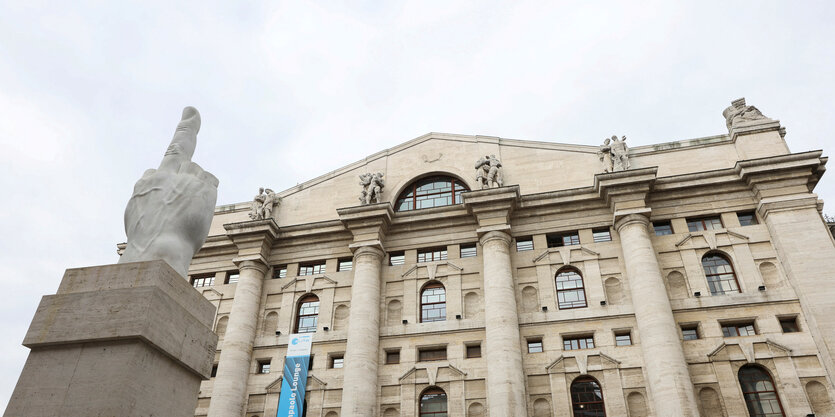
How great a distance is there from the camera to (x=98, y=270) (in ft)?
30.5

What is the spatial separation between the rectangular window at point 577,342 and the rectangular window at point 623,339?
106 cm

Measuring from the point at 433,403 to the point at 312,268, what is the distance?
1038 cm

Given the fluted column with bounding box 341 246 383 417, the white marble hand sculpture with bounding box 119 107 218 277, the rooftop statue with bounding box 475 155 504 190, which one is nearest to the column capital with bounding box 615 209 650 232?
the rooftop statue with bounding box 475 155 504 190

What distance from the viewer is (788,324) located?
24.0 m

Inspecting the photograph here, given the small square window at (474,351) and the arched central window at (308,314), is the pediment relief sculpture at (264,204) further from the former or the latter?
the small square window at (474,351)

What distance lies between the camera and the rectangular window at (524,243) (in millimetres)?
29141

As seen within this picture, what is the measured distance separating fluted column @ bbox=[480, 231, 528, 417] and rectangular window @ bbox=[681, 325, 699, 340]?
23.1 ft

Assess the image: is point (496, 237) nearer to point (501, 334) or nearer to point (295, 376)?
point (501, 334)

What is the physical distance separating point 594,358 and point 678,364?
3.40 metres

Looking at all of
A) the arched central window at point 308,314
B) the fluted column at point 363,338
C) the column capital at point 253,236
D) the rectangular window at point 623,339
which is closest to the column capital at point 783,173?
the rectangular window at point 623,339

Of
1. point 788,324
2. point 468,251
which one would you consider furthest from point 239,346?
point 788,324

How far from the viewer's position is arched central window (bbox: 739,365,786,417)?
2236cm

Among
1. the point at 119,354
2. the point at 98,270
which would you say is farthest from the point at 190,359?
the point at 98,270

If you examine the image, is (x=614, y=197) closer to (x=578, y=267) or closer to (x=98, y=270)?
(x=578, y=267)
